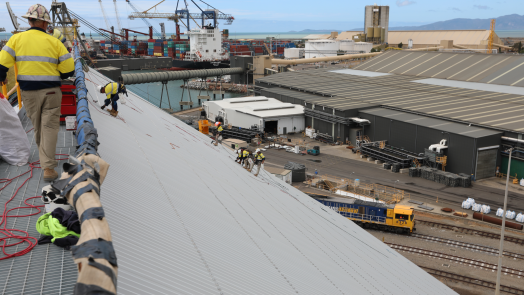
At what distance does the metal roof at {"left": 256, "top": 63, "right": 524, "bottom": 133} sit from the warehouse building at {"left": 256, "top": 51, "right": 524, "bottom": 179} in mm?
93

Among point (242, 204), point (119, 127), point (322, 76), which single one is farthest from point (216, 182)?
point (322, 76)

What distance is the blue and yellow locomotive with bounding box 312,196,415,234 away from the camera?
29094 mm

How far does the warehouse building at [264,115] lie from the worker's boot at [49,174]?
49069 mm

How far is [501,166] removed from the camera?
41000mm

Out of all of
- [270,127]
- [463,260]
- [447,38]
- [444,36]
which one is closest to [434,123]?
[463,260]

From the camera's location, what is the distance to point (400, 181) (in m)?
39.7

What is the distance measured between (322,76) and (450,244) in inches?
2179

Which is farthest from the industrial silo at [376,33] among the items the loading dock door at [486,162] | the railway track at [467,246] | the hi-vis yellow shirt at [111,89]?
the hi-vis yellow shirt at [111,89]

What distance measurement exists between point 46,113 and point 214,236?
398 centimetres

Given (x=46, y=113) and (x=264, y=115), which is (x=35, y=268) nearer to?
(x=46, y=113)

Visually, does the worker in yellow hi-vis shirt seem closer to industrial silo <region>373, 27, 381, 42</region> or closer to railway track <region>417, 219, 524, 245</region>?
railway track <region>417, 219, 524, 245</region>

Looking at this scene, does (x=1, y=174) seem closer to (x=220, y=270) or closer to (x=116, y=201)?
(x=116, y=201)

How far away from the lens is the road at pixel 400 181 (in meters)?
35.0

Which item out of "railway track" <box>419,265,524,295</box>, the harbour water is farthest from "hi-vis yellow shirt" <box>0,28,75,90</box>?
the harbour water
